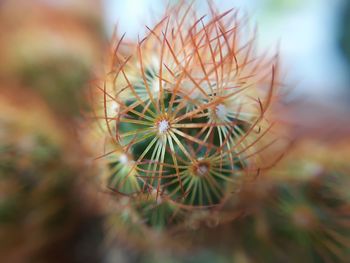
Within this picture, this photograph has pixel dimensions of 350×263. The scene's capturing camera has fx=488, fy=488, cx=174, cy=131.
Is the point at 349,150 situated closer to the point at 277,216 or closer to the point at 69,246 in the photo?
the point at 277,216

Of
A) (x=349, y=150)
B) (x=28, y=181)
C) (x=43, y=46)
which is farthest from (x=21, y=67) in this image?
(x=349, y=150)

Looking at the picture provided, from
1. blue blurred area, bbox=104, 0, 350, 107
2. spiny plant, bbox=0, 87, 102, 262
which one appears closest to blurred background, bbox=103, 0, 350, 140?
blue blurred area, bbox=104, 0, 350, 107

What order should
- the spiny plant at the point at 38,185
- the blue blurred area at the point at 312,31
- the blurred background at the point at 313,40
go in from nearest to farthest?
the spiny plant at the point at 38,185
the blurred background at the point at 313,40
the blue blurred area at the point at 312,31

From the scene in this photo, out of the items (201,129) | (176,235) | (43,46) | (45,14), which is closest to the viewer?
(201,129)

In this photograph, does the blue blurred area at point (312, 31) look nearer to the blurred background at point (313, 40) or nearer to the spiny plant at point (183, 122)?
the blurred background at point (313, 40)

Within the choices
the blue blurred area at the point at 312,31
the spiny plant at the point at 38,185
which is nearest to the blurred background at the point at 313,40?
the blue blurred area at the point at 312,31

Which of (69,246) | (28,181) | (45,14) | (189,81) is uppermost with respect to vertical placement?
(45,14)

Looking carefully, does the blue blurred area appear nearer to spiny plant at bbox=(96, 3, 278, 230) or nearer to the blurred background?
the blurred background

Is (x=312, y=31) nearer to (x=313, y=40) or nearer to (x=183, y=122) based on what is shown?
(x=313, y=40)
